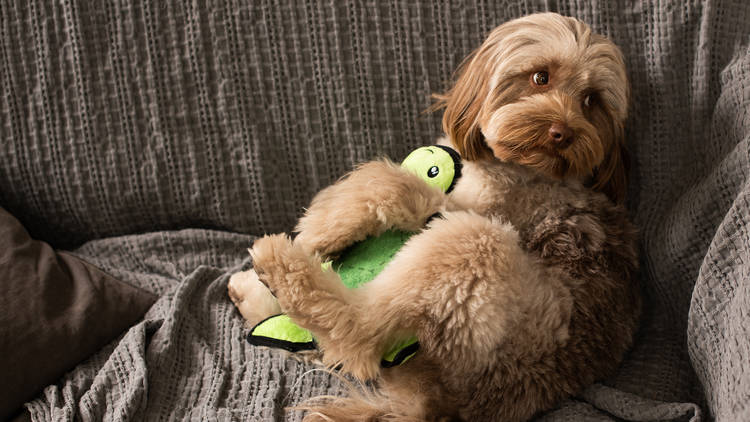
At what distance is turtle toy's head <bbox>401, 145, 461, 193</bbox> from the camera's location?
5.37 ft

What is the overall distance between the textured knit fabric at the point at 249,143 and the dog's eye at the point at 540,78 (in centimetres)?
40

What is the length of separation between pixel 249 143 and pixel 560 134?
0.97 meters

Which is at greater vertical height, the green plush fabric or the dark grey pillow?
the green plush fabric

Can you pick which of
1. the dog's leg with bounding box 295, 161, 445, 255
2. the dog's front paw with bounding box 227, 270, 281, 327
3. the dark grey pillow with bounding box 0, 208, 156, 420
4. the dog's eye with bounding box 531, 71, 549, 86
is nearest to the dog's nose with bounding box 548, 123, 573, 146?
the dog's eye with bounding box 531, 71, 549, 86

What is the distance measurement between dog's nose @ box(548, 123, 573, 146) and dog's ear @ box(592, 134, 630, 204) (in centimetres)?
21

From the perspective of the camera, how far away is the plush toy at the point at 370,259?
4.99ft

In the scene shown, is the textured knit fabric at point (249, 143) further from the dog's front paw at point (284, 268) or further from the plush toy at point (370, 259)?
the dog's front paw at point (284, 268)

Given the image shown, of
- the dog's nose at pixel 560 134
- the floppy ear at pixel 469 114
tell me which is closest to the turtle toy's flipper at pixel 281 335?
the floppy ear at pixel 469 114

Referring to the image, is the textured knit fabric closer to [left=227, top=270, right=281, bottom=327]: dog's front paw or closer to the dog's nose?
[left=227, top=270, right=281, bottom=327]: dog's front paw

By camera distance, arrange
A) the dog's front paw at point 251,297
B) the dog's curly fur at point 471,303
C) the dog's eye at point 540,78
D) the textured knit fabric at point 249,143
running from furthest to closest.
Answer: the dog's front paw at point 251,297
the textured knit fabric at point 249,143
the dog's eye at point 540,78
the dog's curly fur at point 471,303

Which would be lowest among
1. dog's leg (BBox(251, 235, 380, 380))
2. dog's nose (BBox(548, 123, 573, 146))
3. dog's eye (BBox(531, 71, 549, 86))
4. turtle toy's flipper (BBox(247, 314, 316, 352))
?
turtle toy's flipper (BBox(247, 314, 316, 352))

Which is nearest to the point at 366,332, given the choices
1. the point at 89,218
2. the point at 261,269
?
the point at 261,269

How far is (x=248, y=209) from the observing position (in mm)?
2033

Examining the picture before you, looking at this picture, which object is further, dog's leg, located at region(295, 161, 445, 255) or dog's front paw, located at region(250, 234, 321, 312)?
dog's leg, located at region(295, 161, 445, 255)
